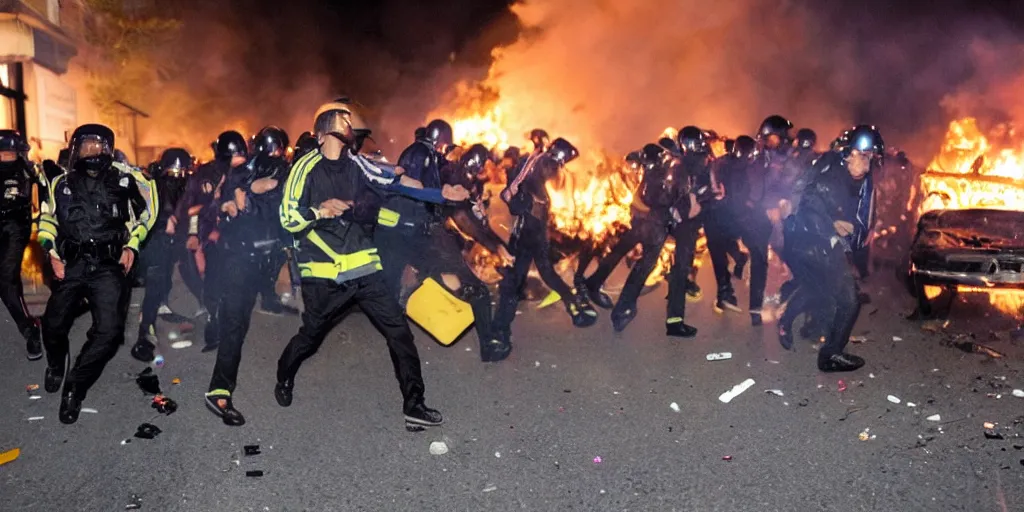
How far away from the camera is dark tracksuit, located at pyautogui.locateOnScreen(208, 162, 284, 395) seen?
4.83 m

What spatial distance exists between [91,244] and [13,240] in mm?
2007

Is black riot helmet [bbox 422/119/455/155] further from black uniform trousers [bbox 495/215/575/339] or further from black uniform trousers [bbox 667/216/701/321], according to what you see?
black uniform trousers [bbox 667/216/701/321]

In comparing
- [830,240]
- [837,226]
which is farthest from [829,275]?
[837,226]

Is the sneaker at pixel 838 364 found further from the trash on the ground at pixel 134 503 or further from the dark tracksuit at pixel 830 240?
the trash on the ground at pixel 134 503

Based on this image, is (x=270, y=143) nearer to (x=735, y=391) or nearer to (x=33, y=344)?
(x=33, y=344)

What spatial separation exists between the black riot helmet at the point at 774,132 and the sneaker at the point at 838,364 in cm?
346

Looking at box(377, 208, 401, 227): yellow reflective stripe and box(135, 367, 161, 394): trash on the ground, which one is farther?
box(377, 208, 401, 227): yellow reflective stripe

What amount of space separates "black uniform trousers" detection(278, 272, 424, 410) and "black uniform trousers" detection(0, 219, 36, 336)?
2.97 m

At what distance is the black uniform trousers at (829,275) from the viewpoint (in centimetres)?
548

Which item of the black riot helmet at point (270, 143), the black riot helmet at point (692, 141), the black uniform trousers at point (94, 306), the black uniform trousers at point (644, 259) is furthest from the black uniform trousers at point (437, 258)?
Answer: the black riot helmet at point (692, 141)

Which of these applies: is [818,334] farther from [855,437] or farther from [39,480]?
[39,480]

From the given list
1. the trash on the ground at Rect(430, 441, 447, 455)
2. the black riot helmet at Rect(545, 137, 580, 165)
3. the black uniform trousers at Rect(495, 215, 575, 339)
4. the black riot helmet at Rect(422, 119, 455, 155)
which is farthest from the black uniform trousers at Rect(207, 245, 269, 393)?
the black riot helmet at Rect(545, 137, 580, 165)

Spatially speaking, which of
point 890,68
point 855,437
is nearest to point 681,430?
point 855,437

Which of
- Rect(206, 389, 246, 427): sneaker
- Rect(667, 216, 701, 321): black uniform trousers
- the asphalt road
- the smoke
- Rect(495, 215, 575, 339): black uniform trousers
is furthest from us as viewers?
the smoke
